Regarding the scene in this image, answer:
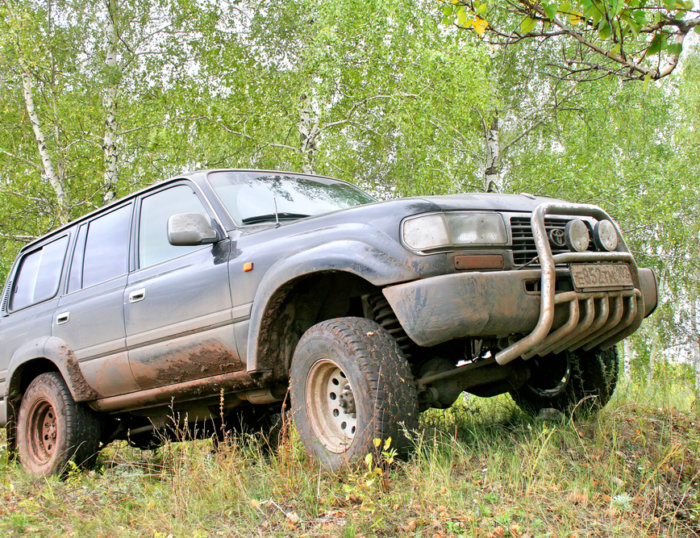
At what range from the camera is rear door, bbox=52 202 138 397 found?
15.4ft

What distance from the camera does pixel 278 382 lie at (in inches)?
158

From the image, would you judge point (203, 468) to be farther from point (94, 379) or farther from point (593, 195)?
point (593, 195)

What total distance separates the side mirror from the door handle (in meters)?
0.72

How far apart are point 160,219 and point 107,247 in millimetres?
691

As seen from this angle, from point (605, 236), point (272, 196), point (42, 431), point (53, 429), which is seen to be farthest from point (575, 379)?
point (42, 431)

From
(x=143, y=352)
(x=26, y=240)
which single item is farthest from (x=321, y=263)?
(x=26, y=240)

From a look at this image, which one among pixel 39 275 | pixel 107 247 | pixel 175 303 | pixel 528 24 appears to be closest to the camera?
pixel 528 24

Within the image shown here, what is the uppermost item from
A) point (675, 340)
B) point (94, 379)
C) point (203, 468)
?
point (94, 379)

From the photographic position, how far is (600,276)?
3.38 meters

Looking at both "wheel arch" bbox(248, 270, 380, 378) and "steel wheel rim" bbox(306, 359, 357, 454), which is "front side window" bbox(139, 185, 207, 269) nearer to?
"wheel arch" bbox(248, 270, 380, 378)

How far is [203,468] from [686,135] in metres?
19.1

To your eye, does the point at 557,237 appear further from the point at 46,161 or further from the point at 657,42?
the point at 46,161

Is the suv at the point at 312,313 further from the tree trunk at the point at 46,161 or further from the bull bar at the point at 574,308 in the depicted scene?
the tree trunk at the point at 46,161

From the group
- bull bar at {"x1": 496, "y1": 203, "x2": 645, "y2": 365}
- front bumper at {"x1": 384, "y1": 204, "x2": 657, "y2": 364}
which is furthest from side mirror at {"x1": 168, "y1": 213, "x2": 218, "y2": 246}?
bull bar at {"x1": 496, "y1": 203, "x2": 645, "y2": 365}
